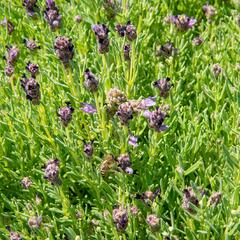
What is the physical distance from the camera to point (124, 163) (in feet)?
6.83

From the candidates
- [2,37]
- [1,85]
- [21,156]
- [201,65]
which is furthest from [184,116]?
[2,37]

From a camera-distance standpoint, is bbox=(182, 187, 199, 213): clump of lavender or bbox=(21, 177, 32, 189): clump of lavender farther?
bbox=(21, 177, 32, 189): clump of lavender

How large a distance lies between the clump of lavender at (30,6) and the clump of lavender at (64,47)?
0.77m

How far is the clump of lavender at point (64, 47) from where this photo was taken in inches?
87.4

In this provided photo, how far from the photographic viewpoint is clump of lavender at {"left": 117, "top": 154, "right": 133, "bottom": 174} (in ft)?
6.80

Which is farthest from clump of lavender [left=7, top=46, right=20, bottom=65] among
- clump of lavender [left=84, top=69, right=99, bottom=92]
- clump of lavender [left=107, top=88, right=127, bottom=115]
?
clump of lavender [left=107, top=88, right=127, bottom=115]

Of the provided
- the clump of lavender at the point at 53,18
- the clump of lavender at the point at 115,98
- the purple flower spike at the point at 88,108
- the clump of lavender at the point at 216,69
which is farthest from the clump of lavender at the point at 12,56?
the clump of lavender at the point at 216,69

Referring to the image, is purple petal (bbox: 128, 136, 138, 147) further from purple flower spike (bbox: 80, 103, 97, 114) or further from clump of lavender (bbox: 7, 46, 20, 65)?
clump of lavender (bbox: 7, 46, 20, 65)

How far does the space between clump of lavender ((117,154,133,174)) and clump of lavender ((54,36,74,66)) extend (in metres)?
0.54

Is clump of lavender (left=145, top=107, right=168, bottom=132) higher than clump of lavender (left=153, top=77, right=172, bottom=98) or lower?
lower

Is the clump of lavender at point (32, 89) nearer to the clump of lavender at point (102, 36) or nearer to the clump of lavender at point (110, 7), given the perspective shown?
the clump of lavender at point (102, 36)

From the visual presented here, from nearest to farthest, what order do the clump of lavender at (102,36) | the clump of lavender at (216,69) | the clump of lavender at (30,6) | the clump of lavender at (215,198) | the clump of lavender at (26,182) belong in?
the clump of lavender at (215,198)
the clump of lavender at (102,36)
the clump of lavender at (26,182)
the clump of lavender at (216,69)
the clump of lavender at (30,6)

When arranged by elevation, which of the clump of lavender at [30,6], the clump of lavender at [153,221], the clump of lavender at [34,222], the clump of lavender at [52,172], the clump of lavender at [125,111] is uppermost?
the clump of lavender at [30,6]

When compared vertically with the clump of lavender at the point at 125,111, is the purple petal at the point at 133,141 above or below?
below
